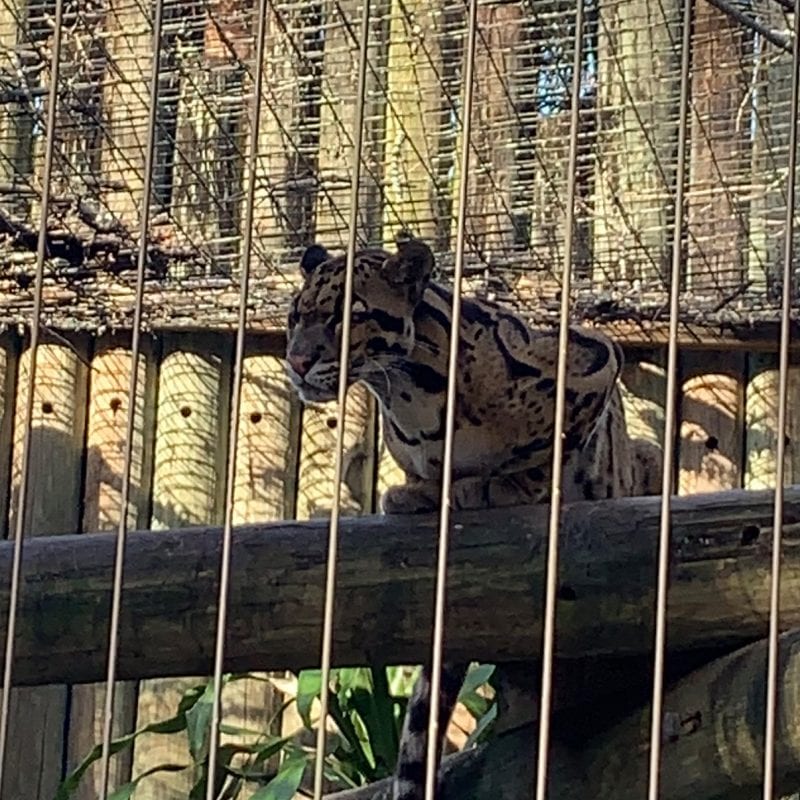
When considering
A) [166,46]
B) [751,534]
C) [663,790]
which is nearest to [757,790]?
[663,790]

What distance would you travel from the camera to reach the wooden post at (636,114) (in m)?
3.71

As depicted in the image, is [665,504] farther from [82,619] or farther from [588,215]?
[588,215]

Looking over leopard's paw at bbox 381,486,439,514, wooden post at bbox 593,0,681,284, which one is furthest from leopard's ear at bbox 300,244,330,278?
wooden post at bbox 593,0,681,284

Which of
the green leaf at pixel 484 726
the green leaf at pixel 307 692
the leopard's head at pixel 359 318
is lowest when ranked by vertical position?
the green leaf at pixel 484 726

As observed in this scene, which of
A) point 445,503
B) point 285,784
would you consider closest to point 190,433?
point 285,784

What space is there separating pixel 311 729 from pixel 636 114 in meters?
1.60

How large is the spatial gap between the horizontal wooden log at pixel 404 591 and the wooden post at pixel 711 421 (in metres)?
1.29

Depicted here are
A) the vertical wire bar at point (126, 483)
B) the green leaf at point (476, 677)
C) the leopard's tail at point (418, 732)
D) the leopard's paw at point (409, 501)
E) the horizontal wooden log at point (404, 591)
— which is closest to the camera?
the vertical wire bar at point (126, 483)

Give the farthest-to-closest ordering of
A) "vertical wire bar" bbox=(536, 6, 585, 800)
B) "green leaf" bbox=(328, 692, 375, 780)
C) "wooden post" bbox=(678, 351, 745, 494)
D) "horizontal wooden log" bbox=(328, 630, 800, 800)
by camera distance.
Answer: "wooden post" bbox=(678, 351, 745, 494) < "green leaf" bbox=(328, 692, 375, 780) < "horizontal wooden log" bbox=(328, 630, 800, 800) < "vertical wire bar" bbox=(536, 6, 585, 800)

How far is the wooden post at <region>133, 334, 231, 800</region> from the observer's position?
4.36 metres

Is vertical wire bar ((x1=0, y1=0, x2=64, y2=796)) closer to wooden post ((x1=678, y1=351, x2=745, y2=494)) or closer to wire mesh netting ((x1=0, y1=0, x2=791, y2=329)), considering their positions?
wire mesh netting ((x1=0, y1=0, x2=791, y2=329))

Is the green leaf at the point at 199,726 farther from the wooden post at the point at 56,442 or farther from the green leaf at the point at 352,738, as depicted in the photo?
the wooden post at the point at 56,442

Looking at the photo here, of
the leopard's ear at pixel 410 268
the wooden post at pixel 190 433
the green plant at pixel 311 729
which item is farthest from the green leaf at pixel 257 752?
the leopard's ear at pixel 410 268

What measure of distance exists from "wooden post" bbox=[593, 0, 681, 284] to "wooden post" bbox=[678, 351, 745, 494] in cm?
33
